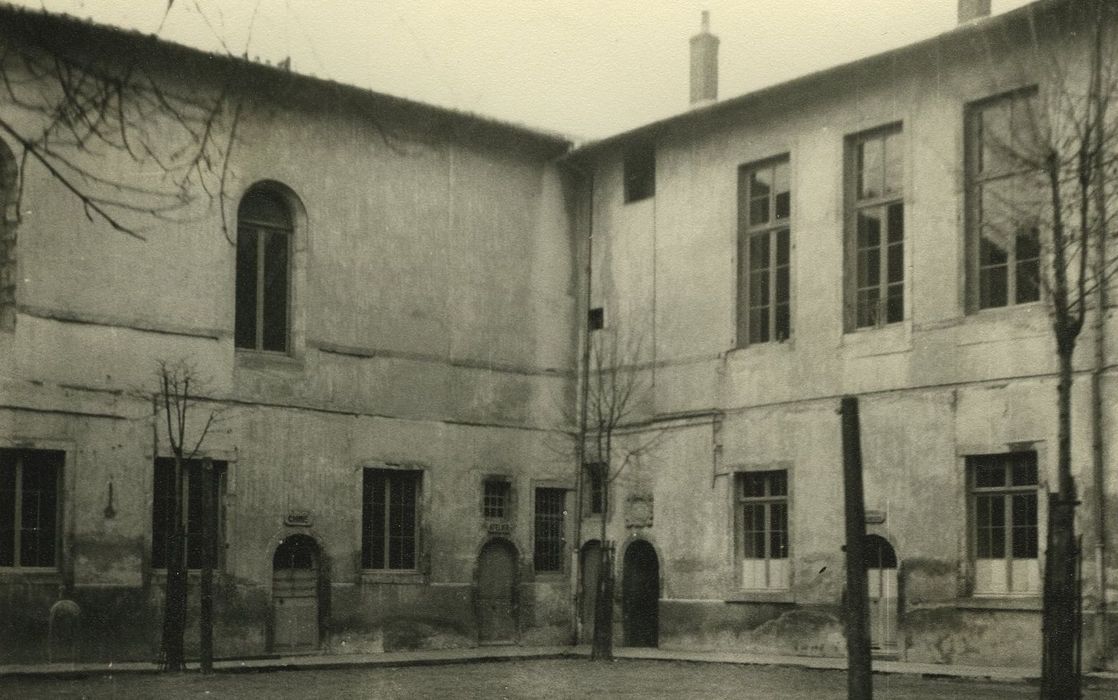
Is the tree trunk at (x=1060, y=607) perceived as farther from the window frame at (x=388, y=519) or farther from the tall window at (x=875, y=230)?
the window frame at (x=388, y=519)

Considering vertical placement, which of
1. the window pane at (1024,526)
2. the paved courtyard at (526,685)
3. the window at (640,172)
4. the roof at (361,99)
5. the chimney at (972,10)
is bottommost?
the paved courtyard at (526,685)

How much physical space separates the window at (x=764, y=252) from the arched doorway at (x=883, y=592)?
373 cm

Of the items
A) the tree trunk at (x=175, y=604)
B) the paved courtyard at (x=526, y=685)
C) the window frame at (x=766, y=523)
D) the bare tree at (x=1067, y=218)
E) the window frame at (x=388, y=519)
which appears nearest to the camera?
the bare tree at (x=1067, y=218)

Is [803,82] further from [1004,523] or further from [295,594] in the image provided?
[295,594]

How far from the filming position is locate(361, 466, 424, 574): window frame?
927 inches

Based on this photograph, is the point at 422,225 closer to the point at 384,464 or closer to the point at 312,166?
the point at 312,166

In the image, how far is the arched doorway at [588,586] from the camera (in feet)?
83.5

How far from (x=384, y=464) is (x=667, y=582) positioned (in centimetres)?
497

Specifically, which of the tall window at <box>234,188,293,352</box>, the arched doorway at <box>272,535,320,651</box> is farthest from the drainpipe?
the tall window at <box>234,188,293,352</box>

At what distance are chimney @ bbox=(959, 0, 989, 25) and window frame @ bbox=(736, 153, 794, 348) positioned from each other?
3.35 meters

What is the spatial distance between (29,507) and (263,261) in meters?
5.31

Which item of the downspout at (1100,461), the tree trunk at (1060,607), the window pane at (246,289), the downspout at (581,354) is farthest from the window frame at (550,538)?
the tree trunk at (1060,607)

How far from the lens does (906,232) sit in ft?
69.2

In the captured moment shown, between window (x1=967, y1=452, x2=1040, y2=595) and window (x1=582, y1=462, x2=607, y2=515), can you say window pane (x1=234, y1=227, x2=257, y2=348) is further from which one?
window (x1=967, y1=452, x2=1040, y2=595)
